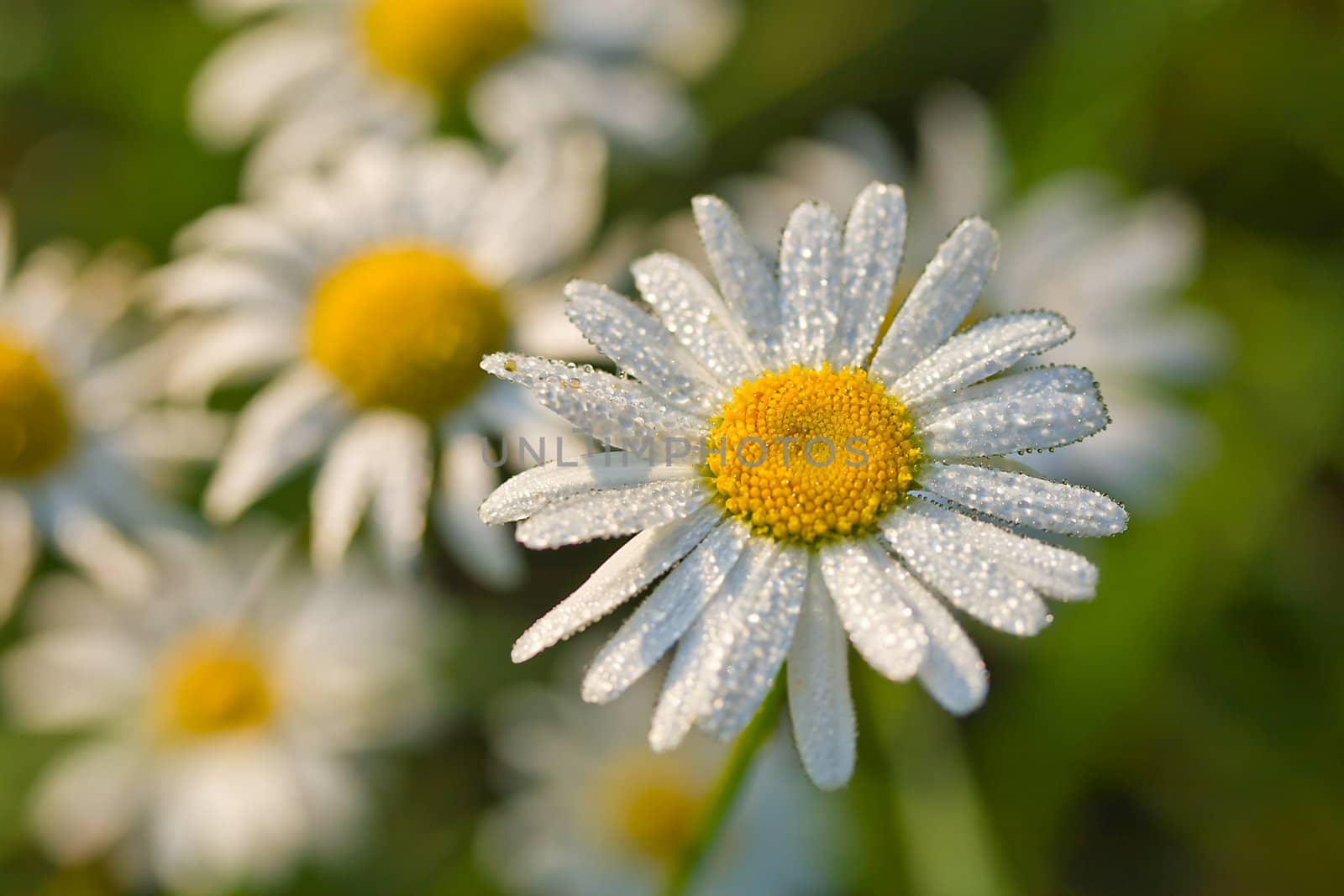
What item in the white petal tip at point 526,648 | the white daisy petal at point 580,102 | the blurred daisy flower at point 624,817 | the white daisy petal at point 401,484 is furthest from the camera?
the blurred daisy flower at point 624,817

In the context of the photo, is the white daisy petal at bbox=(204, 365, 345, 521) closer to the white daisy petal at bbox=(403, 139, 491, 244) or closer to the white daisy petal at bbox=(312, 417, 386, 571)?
the white daisy petal at bbox=(312, 417, 386, 571)

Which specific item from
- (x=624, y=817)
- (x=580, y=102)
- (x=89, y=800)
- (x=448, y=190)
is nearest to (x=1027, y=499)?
(x=448, y=190)

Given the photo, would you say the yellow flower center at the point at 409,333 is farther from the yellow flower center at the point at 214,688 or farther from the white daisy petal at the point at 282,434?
the yellow flower center at the point at 214,688

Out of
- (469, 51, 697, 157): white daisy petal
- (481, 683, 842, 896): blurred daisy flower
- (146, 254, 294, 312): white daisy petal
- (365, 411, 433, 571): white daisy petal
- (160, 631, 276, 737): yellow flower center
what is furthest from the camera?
(160, 631, 276, 737): yellow flower center

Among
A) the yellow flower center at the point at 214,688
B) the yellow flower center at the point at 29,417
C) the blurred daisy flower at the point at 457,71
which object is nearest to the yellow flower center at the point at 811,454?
the blurred daisy flower at the point at 457,71

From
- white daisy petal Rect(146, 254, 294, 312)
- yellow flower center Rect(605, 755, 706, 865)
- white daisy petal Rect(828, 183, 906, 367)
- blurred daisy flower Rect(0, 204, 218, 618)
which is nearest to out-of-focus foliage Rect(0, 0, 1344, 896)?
yellow flower center Rect(605, 755, 706, 865)

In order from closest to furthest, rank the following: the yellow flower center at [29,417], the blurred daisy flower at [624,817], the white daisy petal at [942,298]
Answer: the white daisy petal at [942,298] → the yellow flower center at [29,417] → the blurred daisy flower at [624,817]

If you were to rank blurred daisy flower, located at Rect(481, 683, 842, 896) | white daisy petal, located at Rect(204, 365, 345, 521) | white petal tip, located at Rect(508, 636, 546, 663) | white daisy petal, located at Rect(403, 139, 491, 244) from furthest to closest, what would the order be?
blurred daisy flower, located at Rect(481, 683, 842, 896), white daisy petal, located at Rect(403, 139, 491, 244), white daisy petal, located at Rect(204, 365, 345, 521), white petal tip, located at Rect(508, 636, 546, 663)
